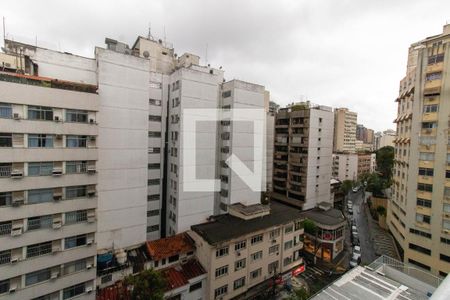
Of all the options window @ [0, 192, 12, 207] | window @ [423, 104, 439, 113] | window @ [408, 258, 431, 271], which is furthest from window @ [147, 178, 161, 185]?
window @ [423, 104, 439, 113]

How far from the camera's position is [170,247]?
985 inches

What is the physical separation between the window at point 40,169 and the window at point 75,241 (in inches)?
232

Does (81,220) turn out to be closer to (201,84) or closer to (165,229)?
(165,229)

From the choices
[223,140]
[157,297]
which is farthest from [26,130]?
[223,140]

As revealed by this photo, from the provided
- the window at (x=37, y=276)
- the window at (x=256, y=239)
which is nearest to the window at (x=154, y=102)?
the window at (x=37, y=276)

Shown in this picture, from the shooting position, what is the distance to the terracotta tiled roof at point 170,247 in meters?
24.0

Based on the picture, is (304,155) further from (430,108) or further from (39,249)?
(39,249)

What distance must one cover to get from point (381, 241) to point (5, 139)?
5152 centimetres

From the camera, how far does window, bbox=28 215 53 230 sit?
17.7 metres

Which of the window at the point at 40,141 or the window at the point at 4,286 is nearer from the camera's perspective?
the window at the point at 4,286

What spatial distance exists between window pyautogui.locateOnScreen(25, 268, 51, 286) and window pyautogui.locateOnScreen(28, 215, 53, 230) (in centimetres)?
360

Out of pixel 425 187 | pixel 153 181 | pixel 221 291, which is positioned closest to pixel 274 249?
pixel 221 291

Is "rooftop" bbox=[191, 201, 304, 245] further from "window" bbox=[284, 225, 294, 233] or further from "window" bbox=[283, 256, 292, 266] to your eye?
"window" bbox=[283, 256, 292, 266]

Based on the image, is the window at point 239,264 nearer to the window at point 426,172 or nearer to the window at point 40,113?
the window at point 40,113
